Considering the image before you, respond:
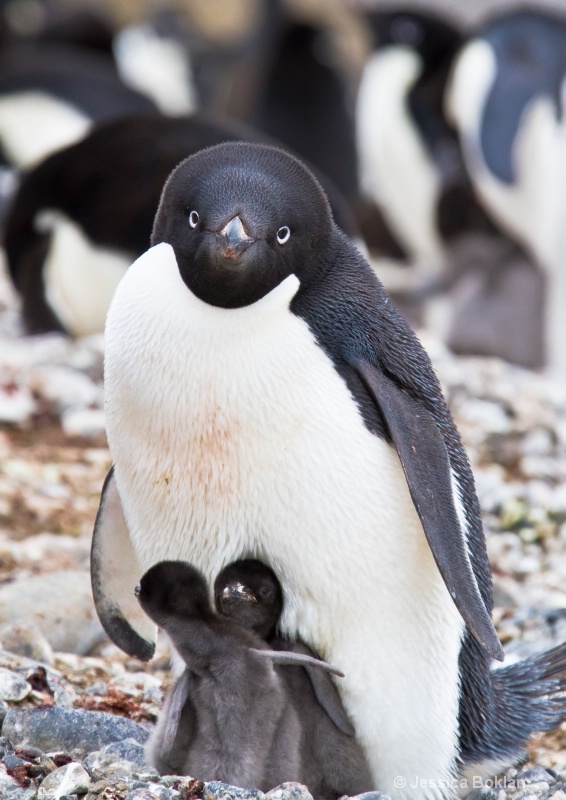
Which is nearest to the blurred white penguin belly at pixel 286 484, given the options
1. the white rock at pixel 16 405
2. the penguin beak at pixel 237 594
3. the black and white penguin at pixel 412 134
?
the penguin beak at pixel 237 594

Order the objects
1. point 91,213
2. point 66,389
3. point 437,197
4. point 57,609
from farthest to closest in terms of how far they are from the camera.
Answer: point 437,197 → point 91,213 → point 66,389 → point 57,609

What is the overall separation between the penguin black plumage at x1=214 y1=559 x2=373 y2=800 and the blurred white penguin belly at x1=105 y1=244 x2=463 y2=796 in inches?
1.6

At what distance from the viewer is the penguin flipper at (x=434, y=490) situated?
3.20m

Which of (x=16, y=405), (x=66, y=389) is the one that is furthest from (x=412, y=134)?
(x=16, y=405)

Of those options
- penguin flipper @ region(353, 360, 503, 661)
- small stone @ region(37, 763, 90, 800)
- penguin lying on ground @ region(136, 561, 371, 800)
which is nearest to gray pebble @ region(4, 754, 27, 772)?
small stone @ region(37, 763, 90, 800)

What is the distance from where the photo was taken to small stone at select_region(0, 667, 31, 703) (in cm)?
346

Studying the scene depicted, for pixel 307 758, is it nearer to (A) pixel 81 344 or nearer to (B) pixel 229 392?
(B) pixel 229 392

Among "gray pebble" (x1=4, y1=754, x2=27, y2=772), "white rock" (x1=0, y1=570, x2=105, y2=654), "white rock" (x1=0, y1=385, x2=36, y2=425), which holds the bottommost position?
"gray pebble" (x1=4, y1=754, x2=27, y2=772)

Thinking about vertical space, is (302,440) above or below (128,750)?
above

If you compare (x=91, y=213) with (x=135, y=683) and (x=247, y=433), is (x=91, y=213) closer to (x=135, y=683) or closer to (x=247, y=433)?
(x=135, y=683)

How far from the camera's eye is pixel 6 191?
33.2ft

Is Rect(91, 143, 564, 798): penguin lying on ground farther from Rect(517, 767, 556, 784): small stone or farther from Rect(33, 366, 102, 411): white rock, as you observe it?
Rect(33, 366, 102, 411): white rock

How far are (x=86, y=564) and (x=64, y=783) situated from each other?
6.76ft

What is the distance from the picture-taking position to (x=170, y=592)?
3238mm
